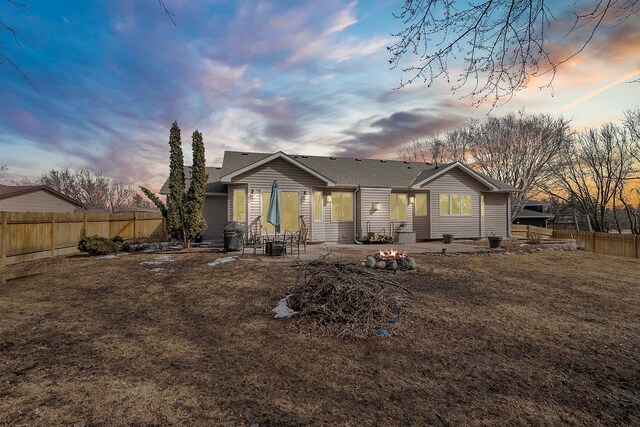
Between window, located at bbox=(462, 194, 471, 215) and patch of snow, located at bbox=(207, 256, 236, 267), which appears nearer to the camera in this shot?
patch of snow, located at bbox=(207, 256, 236, 267)

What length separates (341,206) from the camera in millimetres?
16094

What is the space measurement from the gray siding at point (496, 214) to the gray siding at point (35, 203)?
32684 mm

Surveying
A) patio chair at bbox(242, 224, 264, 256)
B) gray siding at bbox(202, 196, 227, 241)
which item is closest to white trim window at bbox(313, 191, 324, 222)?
patio chair at bbox(242, 224, 264, 256)

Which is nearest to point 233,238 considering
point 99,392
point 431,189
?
point 99,392

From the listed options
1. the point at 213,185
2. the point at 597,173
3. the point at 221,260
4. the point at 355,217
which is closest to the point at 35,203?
the point at 213,185

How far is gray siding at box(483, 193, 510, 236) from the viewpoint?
18.7 m

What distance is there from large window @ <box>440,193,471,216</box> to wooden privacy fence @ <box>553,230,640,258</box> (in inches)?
225

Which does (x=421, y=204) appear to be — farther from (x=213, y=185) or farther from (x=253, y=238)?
(x=213, y=185)

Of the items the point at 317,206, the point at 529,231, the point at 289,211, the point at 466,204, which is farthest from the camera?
the point at 529,231

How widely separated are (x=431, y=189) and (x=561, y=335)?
13295 mm

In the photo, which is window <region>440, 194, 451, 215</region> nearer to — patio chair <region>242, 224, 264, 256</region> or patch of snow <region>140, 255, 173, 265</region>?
patio chair <region>242, 224, 264, 256</region>

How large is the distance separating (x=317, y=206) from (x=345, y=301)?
34.0ft

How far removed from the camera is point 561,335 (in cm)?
482

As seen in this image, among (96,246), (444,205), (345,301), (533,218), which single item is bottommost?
(345,301)
